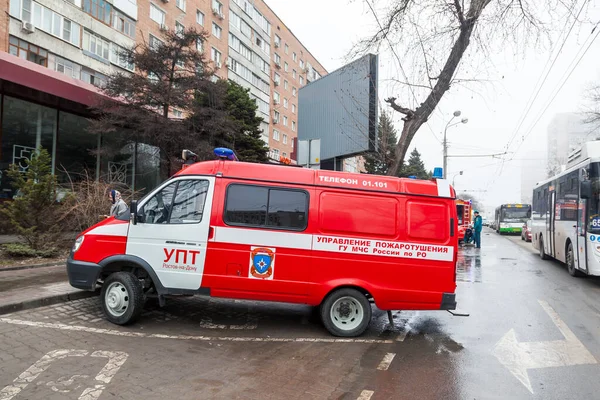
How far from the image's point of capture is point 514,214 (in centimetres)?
3703

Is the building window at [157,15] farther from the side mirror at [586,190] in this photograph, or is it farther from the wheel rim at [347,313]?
the wheel rim at [347,313]

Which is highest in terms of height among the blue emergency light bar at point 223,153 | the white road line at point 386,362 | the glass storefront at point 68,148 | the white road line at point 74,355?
the glass storefront at point 68,148

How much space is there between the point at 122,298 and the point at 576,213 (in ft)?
37.0

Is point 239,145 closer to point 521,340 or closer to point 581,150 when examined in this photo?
point 581,150

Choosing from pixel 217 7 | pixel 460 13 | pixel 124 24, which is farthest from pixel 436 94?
pixel 217 7

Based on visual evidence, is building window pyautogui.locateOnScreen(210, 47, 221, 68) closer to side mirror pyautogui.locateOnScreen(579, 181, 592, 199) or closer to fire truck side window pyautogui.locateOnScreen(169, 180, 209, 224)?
side mirror pyautogui.locateOnScreen(579, 181, 592, 199)

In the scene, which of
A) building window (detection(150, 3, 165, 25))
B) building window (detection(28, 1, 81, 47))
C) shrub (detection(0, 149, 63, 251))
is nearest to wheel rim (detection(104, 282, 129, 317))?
shrub (detection(0, 149, 63, 251))

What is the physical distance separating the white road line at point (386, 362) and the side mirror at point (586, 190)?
25.9 feet

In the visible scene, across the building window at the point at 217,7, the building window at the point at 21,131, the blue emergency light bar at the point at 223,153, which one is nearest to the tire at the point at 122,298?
the blue emergency light bar at the point at 223,153

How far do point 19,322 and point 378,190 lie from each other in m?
5.36

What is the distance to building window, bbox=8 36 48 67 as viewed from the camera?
20547 millimetres

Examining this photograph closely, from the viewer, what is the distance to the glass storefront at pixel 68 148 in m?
14.1

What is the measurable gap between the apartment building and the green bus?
27.6m

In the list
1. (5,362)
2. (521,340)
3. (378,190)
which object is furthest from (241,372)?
(521,340)
